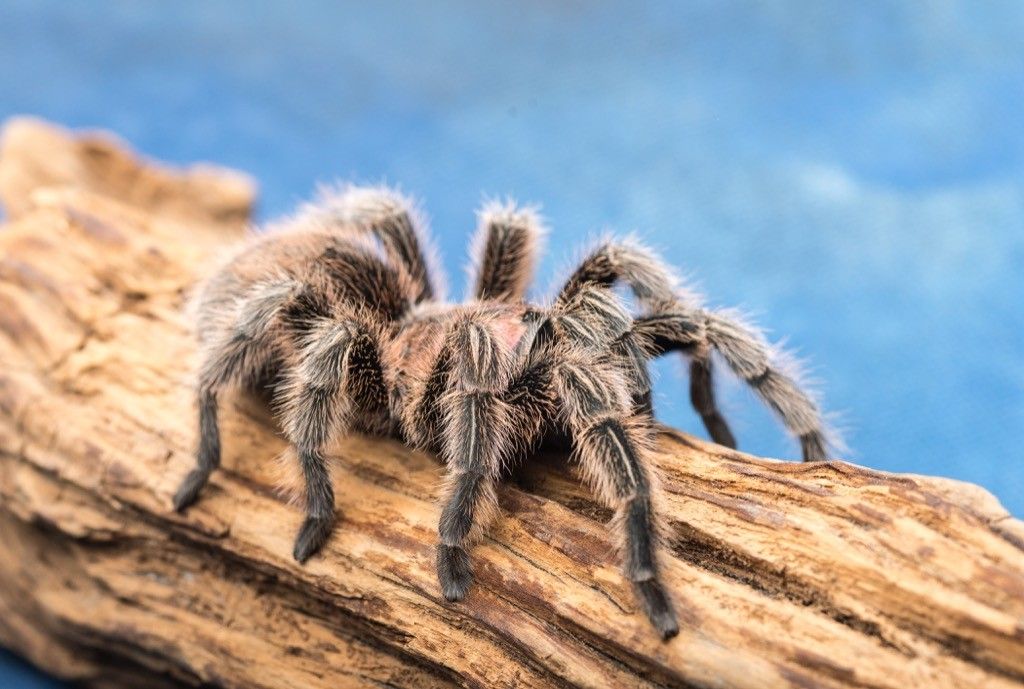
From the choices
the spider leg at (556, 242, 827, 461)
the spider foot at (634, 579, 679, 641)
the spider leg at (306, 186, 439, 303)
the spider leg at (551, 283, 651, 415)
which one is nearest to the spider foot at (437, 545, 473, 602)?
the spider foot at (634, 579, 679, 641)

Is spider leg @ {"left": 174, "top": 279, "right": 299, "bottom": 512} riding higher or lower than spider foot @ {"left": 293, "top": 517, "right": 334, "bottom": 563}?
higher

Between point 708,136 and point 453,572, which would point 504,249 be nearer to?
point 453,572

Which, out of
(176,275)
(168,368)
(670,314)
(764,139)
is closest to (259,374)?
(168,368)

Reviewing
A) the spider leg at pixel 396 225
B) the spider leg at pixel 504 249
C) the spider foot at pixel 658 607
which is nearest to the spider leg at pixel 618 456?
the spider foot at pixel 658 607

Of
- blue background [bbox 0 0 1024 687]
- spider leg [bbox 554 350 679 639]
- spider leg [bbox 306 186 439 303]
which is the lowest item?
spider leg [bbox 554 350 679 639]

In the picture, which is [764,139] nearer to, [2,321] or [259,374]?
[259,374]

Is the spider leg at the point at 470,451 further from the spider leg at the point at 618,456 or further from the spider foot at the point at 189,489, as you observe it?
the spider foot at the point at 189,489

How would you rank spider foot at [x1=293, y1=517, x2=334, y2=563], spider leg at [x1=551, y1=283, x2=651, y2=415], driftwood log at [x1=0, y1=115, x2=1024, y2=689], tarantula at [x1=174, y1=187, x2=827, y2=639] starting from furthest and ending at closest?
spider foot at [x1=293, y1=517, x2=334, y2=563], spider leg at [x1=551, y1=283, x2=651, y2=415], tarantula at [x1=174, y1=187, x2=827, y2=639], driftwood log at [x1=0, y1=115, x2=1024, y2=689]

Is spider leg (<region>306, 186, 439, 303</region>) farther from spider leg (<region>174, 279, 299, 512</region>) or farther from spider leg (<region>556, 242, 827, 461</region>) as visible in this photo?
spider leg (<region>556, 242, 827, 461</region>)
